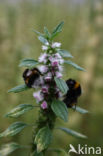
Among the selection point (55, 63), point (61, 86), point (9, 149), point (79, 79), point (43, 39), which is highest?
point (79, 79)

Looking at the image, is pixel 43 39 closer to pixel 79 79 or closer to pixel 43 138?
pixel 43 138

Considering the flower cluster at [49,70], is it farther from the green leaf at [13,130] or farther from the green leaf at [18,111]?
the green leaf at [13,130]

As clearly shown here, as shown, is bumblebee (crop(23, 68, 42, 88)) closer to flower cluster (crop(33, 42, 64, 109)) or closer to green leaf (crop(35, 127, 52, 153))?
flower cluster (crop(33, 42, 64, 109))

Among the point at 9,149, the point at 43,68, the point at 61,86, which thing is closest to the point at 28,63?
the point at 43,68

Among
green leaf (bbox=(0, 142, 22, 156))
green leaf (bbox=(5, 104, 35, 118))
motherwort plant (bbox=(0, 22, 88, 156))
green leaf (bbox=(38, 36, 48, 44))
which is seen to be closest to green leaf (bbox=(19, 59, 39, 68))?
motherwort plant (bbox=(0, 22, 88, 156))

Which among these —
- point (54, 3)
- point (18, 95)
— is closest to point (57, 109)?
point (18, 95)
